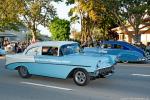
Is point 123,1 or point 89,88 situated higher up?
point 123,1

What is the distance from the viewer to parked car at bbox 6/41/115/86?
13094 mm

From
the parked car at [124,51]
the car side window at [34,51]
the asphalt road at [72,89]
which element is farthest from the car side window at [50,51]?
the parked car at [124,51]

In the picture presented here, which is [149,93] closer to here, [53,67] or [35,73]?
[53,67]

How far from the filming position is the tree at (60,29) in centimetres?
4497

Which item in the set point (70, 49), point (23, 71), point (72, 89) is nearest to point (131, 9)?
point (23, 71)

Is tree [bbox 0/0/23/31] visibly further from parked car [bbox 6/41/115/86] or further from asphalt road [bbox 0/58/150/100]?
parked car [bbox 6/41/115/86]

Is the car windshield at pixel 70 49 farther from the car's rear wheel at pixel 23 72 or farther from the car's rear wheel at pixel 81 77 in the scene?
the car's rear wheel at pixel 23 72

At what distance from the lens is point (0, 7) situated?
46.5 m

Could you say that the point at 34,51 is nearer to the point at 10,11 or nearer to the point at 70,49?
the point at 70,49

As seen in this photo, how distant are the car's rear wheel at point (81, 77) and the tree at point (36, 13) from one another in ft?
104

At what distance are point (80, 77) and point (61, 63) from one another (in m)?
0.90

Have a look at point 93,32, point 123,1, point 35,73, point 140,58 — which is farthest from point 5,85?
point 93,32

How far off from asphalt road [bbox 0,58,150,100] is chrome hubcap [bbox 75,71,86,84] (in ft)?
0.79

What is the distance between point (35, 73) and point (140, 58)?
11282 mm
